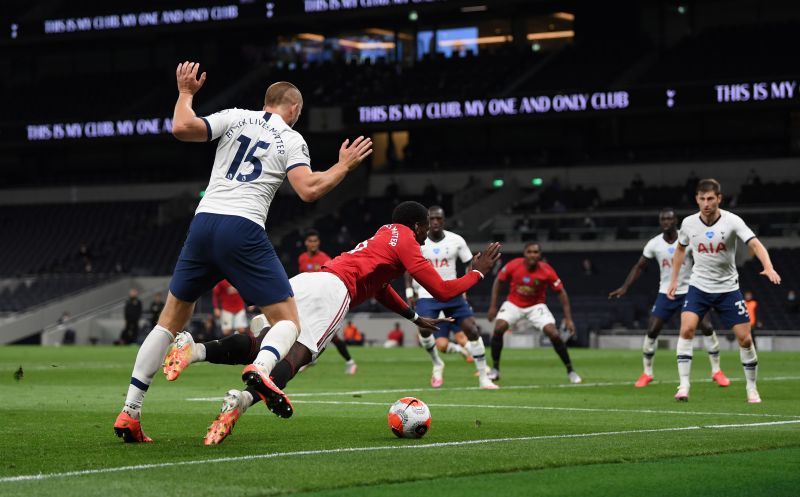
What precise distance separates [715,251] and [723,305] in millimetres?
618

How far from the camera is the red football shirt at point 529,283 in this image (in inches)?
778

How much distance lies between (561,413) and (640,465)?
15.7 ft

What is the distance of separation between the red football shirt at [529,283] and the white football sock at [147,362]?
34.3 feet

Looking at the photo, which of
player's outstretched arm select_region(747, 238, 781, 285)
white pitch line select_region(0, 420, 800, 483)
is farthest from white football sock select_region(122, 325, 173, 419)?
player's outstretched arm select_region(747, 238, 781, 285)

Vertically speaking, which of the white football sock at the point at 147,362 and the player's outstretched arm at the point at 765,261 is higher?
the white football sock at the point at 147,362

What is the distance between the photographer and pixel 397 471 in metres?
7.91

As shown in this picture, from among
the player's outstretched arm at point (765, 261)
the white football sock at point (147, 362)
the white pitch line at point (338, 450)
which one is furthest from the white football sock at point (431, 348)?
the white football sock at point (147, 362)

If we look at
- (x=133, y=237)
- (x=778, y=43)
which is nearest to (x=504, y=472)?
(x=778, y=43)

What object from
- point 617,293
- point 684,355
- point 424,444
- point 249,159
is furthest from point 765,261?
point 249,159

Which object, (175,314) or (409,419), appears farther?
(409,419)

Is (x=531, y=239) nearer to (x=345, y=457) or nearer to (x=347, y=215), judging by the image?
(x=347, y=215)

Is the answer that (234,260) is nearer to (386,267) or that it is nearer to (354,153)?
(354,153)

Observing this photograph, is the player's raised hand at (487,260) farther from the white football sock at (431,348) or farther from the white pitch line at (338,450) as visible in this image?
the white football sock at (431,348)

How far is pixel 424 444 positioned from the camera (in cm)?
961
